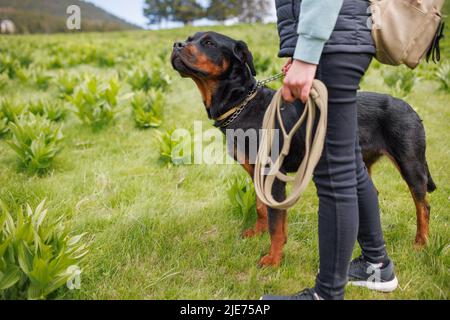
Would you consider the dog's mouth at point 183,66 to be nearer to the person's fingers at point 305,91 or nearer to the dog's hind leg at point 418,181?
the person's fingers at point 305,91

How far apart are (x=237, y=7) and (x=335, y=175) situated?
58154 mm

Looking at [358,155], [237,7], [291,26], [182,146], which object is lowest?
[182,146]

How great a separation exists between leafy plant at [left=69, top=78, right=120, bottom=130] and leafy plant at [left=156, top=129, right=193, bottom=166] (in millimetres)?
1442

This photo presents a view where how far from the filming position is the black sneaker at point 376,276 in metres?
2.14

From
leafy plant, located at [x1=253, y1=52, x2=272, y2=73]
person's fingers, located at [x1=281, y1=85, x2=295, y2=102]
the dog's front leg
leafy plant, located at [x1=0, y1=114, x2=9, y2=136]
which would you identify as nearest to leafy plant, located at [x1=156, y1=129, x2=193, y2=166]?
the dog's front leg

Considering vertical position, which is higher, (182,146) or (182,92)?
(182,92)

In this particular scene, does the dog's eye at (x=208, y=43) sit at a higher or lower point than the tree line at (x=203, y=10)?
lower

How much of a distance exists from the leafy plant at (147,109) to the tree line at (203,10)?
50.7 meters

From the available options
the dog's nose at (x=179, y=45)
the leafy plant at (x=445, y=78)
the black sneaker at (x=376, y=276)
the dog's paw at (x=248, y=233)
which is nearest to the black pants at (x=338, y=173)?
the black sneaker at (x=376, y=276)

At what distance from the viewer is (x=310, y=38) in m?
1.52

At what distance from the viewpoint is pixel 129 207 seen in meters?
3.15

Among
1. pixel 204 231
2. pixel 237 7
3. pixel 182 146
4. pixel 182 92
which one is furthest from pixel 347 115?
pixel 237 7

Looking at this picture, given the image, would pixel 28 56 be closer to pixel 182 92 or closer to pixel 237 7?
pixel 182 92

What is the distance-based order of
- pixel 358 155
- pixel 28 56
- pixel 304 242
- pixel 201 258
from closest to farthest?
pixel 358 155
pixel 201 258
pixel 304 242
pixel 28 56
